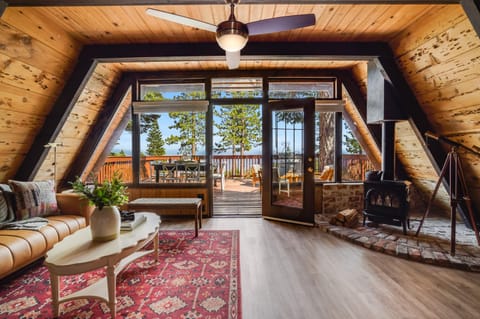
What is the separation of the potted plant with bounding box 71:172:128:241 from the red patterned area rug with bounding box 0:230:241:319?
541 millimetres

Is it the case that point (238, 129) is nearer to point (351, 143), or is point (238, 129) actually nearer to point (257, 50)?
point (351, 143)

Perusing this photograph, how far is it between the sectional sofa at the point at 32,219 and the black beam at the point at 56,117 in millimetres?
466

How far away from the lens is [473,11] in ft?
7.08

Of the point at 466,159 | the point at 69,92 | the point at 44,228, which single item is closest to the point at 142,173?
the point at 69,92

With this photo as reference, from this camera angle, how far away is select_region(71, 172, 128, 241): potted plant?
2.10 metres

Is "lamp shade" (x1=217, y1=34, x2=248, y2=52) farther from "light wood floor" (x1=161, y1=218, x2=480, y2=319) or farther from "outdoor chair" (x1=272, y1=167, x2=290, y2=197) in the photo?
"outdoor chair" (x1=272, y1=167, x2=290, y2=197)

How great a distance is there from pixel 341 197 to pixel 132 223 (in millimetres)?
3608

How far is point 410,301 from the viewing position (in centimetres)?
204

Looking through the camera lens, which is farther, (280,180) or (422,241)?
(280,180)

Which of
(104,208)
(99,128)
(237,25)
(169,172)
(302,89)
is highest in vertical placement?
(302,89)

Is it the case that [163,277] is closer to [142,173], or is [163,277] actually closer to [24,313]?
[24,313]

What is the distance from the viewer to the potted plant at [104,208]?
210cm

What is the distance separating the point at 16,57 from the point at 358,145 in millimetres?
5353

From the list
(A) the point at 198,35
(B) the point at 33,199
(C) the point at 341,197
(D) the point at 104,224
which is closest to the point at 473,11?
(A) the point at 198,35
